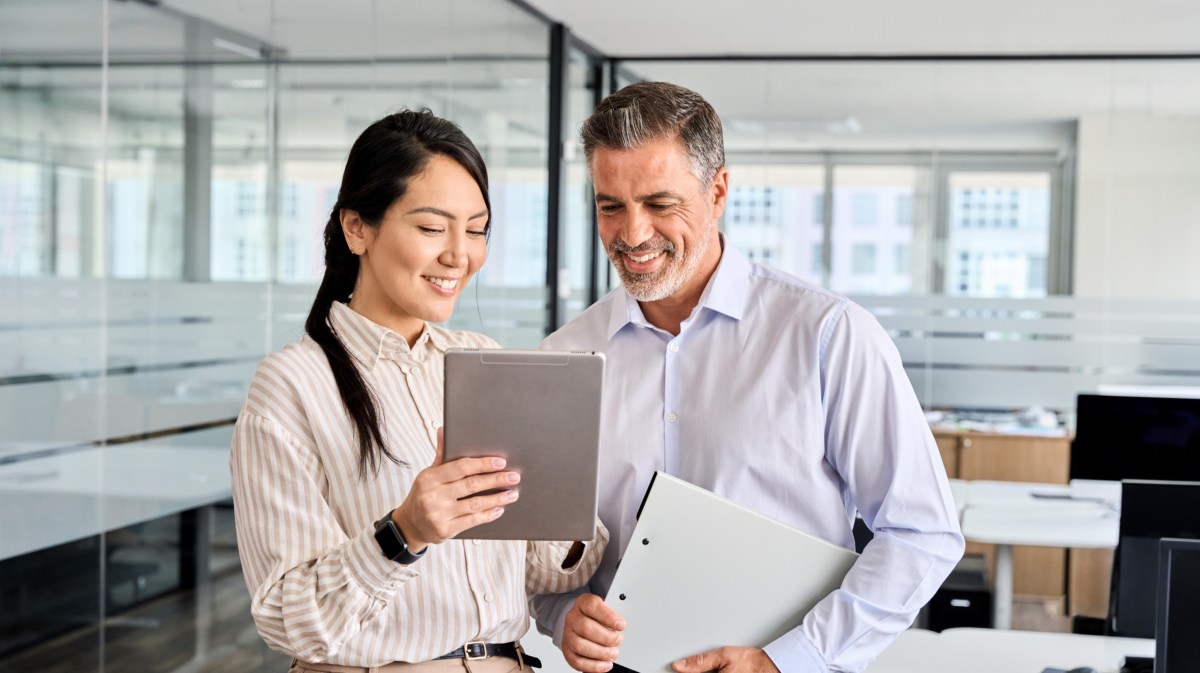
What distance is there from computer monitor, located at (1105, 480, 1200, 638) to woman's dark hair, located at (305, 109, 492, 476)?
2.28 metres

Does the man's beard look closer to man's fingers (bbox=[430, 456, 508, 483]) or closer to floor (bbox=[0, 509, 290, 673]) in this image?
man's fingers (bbox=[430, 456, 508, 483])

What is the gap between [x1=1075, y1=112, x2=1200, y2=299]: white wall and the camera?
6.54 m

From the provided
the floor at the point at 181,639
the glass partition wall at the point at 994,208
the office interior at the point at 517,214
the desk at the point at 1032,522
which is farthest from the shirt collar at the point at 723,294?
the glass partition wall at the point at 994,208

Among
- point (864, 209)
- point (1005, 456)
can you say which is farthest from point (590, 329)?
point (864, 209)

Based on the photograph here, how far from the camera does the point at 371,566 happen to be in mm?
1356

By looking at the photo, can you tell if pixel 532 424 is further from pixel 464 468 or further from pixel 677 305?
pixel 677 305

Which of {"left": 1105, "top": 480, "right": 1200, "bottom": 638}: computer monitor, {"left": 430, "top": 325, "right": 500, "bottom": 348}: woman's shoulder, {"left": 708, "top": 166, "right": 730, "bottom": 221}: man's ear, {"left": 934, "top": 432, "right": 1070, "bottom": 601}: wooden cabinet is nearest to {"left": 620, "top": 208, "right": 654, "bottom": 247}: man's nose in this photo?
{"left": 708, "top": 166, "right": 730, "bottom": 221}: man's ear

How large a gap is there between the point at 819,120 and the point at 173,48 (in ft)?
15.8

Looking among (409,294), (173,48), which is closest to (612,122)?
(409,294)

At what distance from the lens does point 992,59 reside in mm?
6824

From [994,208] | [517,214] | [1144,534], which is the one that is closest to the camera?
[1144,534]

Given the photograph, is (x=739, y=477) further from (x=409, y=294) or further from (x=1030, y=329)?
(x=1030, y=329)

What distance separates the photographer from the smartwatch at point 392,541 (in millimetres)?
1343

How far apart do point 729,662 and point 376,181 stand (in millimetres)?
837
